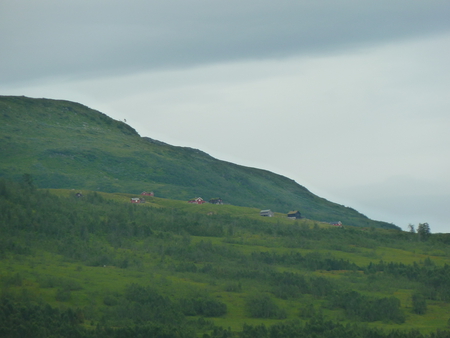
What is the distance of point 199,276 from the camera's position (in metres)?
93.1

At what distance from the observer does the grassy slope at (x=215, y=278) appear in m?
75.4

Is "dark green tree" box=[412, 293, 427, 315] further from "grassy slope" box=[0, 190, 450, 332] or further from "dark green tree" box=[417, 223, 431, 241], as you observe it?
"dark green tree" box=[417, 223, 431, 241]

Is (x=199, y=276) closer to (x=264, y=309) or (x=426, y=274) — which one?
(x=264, y=309)

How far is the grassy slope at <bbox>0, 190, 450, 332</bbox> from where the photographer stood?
75.4 meters

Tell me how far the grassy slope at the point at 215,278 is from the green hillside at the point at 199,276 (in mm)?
234

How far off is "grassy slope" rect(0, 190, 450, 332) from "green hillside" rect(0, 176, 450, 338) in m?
0.23

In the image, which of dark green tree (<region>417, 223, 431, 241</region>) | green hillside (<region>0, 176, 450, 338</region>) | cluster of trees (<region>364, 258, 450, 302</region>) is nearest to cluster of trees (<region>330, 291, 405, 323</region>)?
green hillside (<region>0, 176, 450, 338</region>)

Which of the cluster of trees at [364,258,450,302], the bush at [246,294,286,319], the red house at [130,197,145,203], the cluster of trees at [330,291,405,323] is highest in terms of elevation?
the red house at [130,197,145,203]

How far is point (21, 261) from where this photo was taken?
89.2 metres

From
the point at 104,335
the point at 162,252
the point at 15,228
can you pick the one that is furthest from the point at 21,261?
the point at 104,335

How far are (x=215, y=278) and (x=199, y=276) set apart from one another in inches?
93.9

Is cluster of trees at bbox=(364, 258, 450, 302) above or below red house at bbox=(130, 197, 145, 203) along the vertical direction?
below

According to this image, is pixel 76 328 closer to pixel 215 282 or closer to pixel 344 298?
pixel 215 282

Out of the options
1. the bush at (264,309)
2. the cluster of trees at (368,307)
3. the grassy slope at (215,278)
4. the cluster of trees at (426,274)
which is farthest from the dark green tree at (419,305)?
the bush at (264,309)
